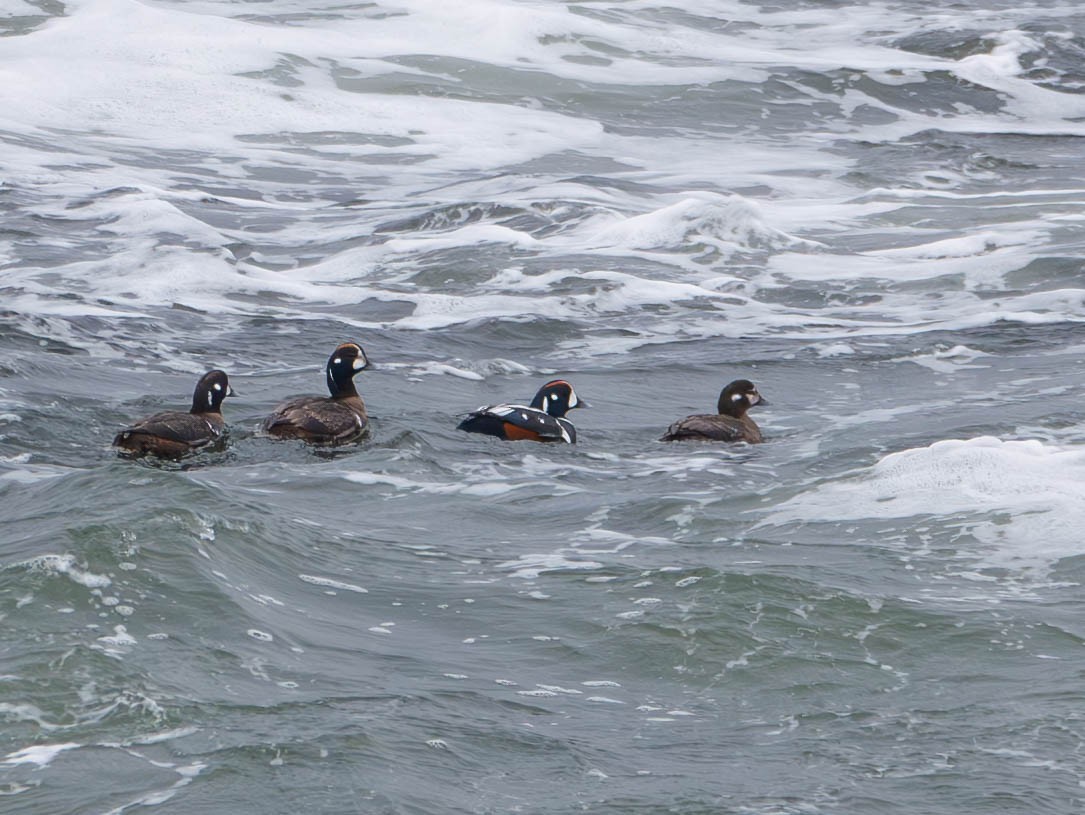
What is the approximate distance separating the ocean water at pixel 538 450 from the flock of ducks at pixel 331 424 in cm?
16

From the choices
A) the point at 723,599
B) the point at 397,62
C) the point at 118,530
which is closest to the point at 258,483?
the point at 118,530

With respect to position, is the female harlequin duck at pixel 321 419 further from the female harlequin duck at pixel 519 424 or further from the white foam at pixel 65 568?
the white foam at pixel 65 568

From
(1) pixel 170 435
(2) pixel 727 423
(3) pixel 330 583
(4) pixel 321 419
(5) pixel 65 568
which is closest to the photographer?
(5) pixel 65 568

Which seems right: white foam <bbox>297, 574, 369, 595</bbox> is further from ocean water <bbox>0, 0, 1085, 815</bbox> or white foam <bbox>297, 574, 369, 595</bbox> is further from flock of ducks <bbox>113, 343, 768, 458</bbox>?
flock of ducks <bbox>113, 343, 768, 458</bbox>

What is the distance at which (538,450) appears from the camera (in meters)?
11.2

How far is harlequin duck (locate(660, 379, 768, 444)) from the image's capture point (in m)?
11.3

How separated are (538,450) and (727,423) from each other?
1.42 metres

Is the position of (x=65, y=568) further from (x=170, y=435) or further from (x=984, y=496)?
(x=984, y=496)

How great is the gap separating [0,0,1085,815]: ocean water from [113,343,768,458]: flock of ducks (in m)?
0.16

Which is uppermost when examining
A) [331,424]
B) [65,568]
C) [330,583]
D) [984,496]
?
[65,568]

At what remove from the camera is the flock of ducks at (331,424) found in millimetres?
10477

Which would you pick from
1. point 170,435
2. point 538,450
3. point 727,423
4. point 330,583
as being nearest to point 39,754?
point 330,583

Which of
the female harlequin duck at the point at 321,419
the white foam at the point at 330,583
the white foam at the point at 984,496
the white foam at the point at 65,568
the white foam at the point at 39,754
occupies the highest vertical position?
the white foam at the point at 39,754

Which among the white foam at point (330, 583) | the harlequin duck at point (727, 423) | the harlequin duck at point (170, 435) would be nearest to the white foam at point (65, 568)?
the white foam at point (330, 583)
